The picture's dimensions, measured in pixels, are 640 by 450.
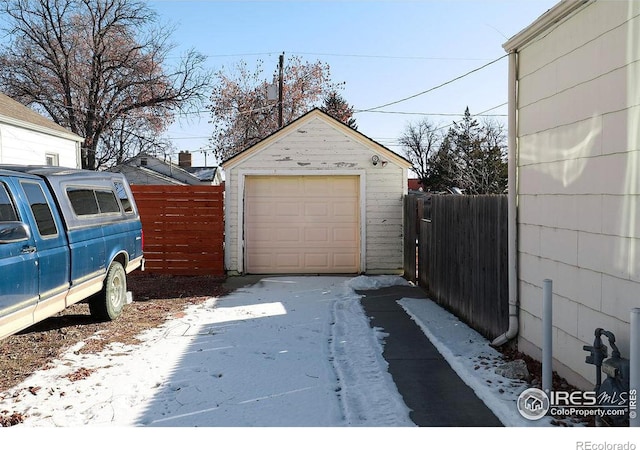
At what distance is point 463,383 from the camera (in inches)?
187

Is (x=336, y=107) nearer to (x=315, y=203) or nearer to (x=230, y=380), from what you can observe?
(x=315, y=203)

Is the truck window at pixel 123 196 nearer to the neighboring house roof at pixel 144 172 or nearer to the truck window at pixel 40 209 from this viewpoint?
the truck window at pixel 40 209

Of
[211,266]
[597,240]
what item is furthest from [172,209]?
[597,240]

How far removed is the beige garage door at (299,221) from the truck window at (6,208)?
7057mm

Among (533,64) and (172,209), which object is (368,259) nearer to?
(172,209)

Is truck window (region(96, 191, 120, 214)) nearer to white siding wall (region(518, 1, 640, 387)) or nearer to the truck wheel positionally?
the truck wheel

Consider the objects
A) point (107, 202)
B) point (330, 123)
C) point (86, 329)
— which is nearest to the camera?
point (86, 329)

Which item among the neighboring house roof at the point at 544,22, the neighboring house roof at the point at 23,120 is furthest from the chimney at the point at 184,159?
the neighboring house roof at the point at 544,22

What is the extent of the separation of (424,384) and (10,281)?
Answer: 3774 mm

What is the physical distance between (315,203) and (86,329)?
242 inches

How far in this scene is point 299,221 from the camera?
1188cm

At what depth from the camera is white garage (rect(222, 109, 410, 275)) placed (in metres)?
11.7

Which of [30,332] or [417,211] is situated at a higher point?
[417,211]

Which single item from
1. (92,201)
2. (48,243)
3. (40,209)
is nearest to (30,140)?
(92,201)
